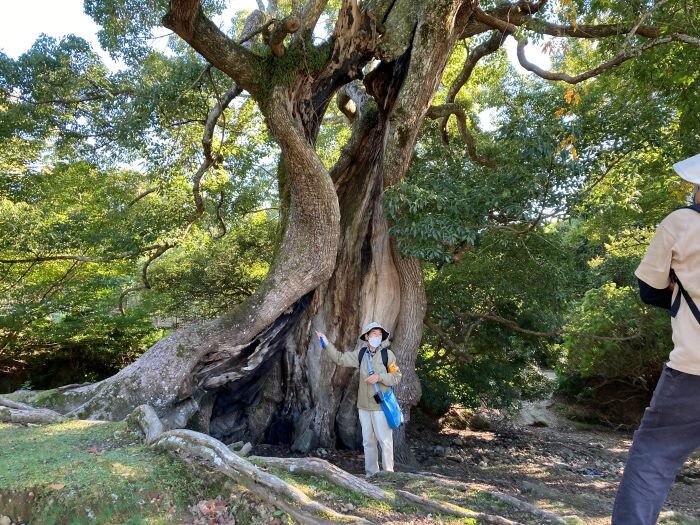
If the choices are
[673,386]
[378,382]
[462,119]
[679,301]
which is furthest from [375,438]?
[462,119]

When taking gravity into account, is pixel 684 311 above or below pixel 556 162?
below

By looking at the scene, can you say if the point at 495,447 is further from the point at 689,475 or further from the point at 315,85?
the point at 315,85

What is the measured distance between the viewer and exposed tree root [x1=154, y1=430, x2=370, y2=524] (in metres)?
2.83

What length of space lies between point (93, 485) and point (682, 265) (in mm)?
3301

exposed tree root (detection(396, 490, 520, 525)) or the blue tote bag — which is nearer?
exposed tree root (detection(396, 490, 520, 525))

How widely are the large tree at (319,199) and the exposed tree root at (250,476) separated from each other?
181 cm

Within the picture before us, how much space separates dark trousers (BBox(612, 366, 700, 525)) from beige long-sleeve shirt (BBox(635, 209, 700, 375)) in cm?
10

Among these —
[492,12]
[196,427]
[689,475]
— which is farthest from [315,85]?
[689,475]

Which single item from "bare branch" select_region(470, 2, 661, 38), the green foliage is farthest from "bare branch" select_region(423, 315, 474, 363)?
"bare branch" select_region(470, 2, 661, 38)

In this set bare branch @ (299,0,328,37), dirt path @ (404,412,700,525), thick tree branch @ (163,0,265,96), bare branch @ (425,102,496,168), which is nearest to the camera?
dirt path @ (404,412,700,525)

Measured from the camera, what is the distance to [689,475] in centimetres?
724

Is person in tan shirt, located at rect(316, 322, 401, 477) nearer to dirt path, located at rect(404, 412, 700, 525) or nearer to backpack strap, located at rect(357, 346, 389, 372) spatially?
backpack strap, located at rect(357, 346, 389, 372)

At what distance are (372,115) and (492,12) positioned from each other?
7.46ft

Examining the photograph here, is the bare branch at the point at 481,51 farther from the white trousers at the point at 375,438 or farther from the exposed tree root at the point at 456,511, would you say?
the exposed tree root at the point at 456,511
